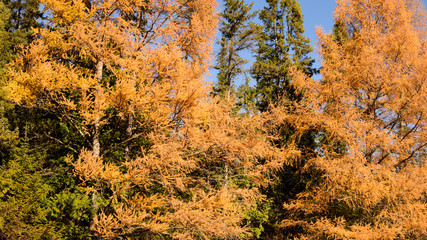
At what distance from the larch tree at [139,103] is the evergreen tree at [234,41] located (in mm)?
6980

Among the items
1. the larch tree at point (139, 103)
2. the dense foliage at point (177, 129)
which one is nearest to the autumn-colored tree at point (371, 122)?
the dense foliage at point (177, 129)

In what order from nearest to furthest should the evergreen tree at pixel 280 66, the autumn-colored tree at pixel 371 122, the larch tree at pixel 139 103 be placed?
the larch tree at pixel 139 103
the autumn-colored tree at pixel 371 122
the evergreen tree at pixel 280 66

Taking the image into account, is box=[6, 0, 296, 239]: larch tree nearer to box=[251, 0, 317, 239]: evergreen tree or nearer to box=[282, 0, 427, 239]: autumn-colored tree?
box=[282, 0, 427, 239]: autumn-colored tree

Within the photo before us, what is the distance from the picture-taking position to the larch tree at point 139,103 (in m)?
6.53

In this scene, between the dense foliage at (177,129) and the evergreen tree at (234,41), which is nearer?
the dense foliage at (177,129)

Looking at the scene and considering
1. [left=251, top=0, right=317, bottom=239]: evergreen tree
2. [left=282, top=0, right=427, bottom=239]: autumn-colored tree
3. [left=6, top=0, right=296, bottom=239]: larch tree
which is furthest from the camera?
[left=251, top=0, right=317, bottom=239]: evergreen tree

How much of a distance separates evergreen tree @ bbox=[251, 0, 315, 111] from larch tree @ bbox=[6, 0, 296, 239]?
8.18 metres

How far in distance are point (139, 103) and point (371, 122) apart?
701 cm

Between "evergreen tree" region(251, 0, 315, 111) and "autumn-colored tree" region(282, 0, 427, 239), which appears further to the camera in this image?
"evergreen tree" region(251, 0, 315, 111)

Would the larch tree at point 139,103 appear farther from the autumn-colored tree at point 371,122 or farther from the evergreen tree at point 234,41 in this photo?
the evergreen tree at point 234,41

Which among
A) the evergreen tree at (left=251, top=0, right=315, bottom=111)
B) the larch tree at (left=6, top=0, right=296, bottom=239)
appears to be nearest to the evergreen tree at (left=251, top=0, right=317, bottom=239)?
the evergreen tree at (left=251, top=0, right=315, bottom=111)

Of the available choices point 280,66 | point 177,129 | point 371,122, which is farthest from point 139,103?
point 280,66

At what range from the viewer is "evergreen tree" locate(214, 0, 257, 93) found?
16578mm

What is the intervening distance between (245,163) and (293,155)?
2837mm
